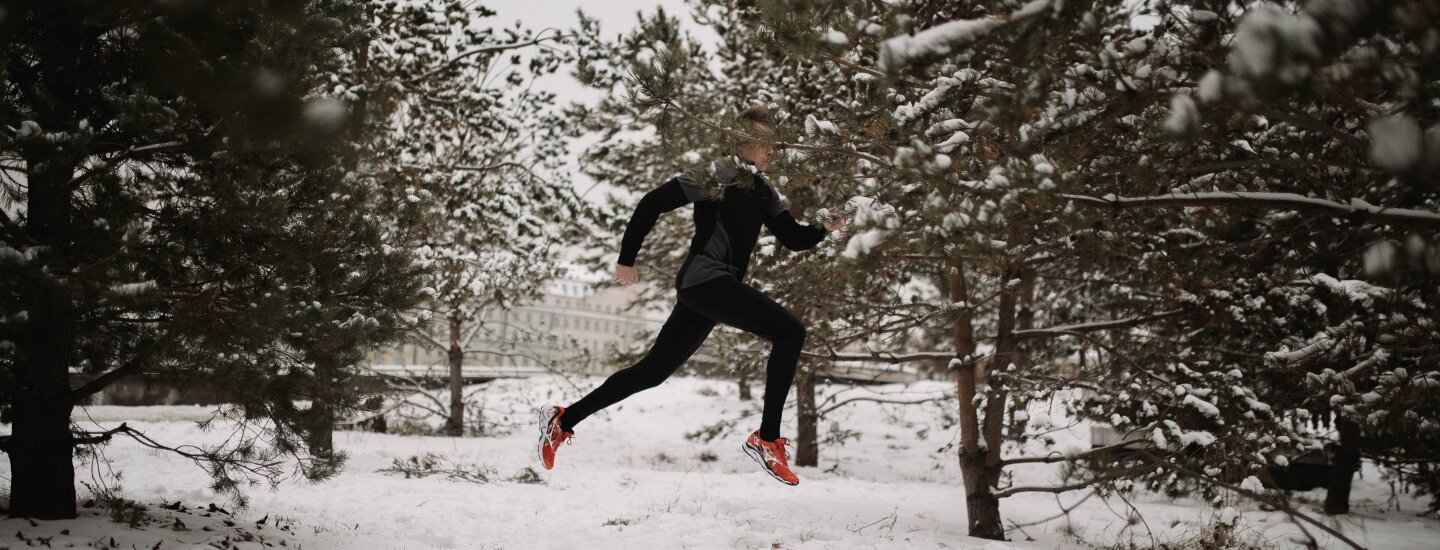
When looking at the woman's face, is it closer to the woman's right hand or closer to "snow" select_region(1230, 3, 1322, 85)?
the woman's right hand

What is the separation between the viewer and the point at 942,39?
6.65 ft

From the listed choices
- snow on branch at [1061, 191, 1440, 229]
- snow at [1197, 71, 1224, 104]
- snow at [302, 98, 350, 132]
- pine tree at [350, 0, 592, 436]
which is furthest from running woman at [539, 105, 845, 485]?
pine tree at [350, 0, 592, 436]

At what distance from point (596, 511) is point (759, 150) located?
350cm

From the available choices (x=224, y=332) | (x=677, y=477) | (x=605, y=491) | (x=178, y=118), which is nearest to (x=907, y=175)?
(x=224, y=332)

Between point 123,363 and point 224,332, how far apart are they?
0.98m

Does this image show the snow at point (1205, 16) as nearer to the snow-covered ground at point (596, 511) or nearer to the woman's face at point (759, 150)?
the woman's face at point (759, 150)

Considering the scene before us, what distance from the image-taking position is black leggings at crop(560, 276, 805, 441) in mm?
3379

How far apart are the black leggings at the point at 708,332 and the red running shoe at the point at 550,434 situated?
231 mm

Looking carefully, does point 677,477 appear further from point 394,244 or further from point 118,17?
point 118,17

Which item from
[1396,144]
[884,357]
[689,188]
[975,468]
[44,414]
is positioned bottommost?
[975,468]

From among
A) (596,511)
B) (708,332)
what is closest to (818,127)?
(708,332)

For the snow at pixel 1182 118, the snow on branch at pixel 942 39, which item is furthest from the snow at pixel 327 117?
the snow at pixel 1182 118

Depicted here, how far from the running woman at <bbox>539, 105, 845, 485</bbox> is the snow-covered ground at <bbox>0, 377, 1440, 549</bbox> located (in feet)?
5.41

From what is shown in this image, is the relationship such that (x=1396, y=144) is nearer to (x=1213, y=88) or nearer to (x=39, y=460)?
(x=1213, y=88)
